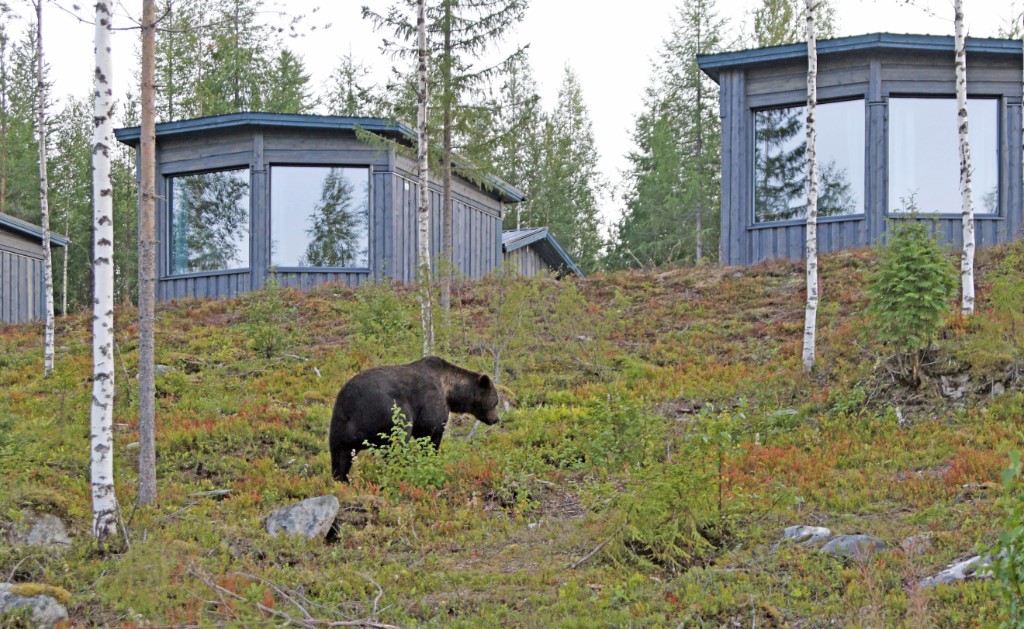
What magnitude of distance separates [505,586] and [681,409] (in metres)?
6.76

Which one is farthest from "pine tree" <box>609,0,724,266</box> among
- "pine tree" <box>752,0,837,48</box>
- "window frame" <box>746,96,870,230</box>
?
"window frame" <box>746,96,870,230</box>

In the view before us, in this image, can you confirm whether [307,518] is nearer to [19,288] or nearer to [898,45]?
[898,45]

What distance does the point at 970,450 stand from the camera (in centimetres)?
1045

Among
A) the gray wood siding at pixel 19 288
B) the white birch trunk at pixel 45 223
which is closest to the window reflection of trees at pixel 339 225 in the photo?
the white birch trunk at pixel 45 223

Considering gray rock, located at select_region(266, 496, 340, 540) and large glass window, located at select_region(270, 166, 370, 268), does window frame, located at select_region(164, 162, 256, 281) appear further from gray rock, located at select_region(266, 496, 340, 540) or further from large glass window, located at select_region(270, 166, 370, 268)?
gray rock, located at select_region(266, 496, 340, 540)

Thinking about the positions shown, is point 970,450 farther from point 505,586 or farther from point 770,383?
point 505,586

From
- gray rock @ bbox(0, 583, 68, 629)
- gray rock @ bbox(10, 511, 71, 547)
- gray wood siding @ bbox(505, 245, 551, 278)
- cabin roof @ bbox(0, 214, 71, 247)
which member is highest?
cabin roof @ bbox(0, 214, 71, 247)

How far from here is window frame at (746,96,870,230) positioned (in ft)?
70.2

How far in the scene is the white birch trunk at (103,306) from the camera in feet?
29.9

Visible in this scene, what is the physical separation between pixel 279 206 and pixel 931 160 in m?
15.8

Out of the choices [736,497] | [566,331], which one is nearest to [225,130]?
[566,331]

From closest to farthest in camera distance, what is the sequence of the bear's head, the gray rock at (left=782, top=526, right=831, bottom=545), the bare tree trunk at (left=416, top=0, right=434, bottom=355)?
the gray rock at (left=782, top=526, right=831, bottom=545) → the bear's head → the bare tree trunk at (left=416, top=0, right=434, bottom=355)

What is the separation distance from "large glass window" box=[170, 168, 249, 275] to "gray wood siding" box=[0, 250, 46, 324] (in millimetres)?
7802

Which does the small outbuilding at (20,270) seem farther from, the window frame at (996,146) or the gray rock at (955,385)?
the gray rock at (955,385)
